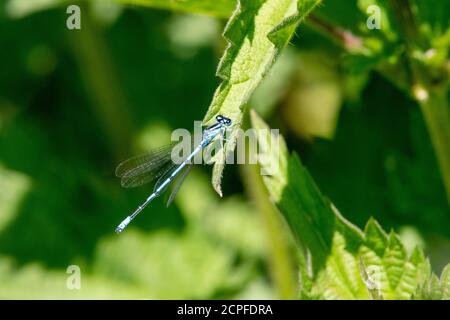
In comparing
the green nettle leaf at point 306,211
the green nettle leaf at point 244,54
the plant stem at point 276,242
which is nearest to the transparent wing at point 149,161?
the plant stem at point 276,242

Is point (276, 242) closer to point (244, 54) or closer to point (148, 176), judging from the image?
point (148, 176)

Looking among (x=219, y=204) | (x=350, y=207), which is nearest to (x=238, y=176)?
(x=219, y=204)

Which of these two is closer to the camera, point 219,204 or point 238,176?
point 219,204

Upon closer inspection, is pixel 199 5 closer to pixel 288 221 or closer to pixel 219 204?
pixel 288 221

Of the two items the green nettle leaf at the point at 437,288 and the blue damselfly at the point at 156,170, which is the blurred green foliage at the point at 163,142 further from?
the green nettle leaf at the point at 437,288

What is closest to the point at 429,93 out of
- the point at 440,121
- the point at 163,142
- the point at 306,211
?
the point at 440,121
